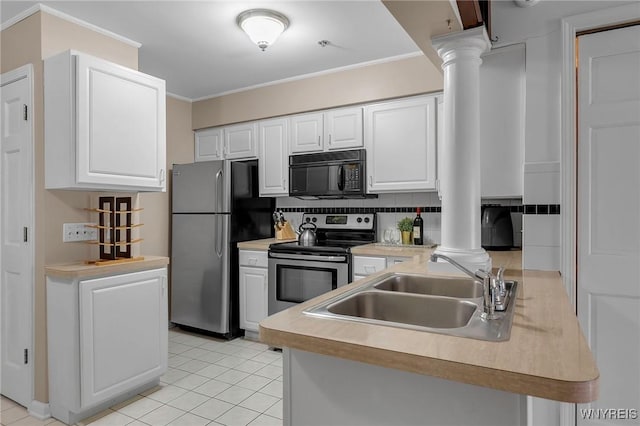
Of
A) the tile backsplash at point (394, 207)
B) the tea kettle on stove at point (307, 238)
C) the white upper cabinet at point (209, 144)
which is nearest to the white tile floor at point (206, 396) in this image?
the tea kettle on stove at point (307, 238)

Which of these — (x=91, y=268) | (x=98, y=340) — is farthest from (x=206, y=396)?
(x=91, y=268)

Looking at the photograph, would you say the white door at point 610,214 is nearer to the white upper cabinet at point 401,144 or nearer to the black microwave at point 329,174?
the white upper cabinet at point 401,144

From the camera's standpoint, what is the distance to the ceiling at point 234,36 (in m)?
2.36

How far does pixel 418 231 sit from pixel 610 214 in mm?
1559

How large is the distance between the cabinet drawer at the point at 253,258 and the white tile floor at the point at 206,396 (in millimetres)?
755

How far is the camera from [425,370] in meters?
0.84

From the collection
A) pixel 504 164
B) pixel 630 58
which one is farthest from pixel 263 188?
pixel 630 58

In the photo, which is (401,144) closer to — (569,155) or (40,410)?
(569,155)

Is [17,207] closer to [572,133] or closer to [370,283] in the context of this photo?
[370,283]

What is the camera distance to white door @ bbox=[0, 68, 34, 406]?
239cm

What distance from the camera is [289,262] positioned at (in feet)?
11.0

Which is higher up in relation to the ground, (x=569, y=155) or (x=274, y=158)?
(x=274, y=158)

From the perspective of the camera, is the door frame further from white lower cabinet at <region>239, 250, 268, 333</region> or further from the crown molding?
the crown molding

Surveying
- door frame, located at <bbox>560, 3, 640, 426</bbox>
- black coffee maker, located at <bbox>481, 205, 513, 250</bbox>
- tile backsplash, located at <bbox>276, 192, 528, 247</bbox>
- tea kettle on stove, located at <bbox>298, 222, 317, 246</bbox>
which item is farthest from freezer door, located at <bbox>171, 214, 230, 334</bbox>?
door frame, located at <bbox>560, 3, 640, 426</bbox>
